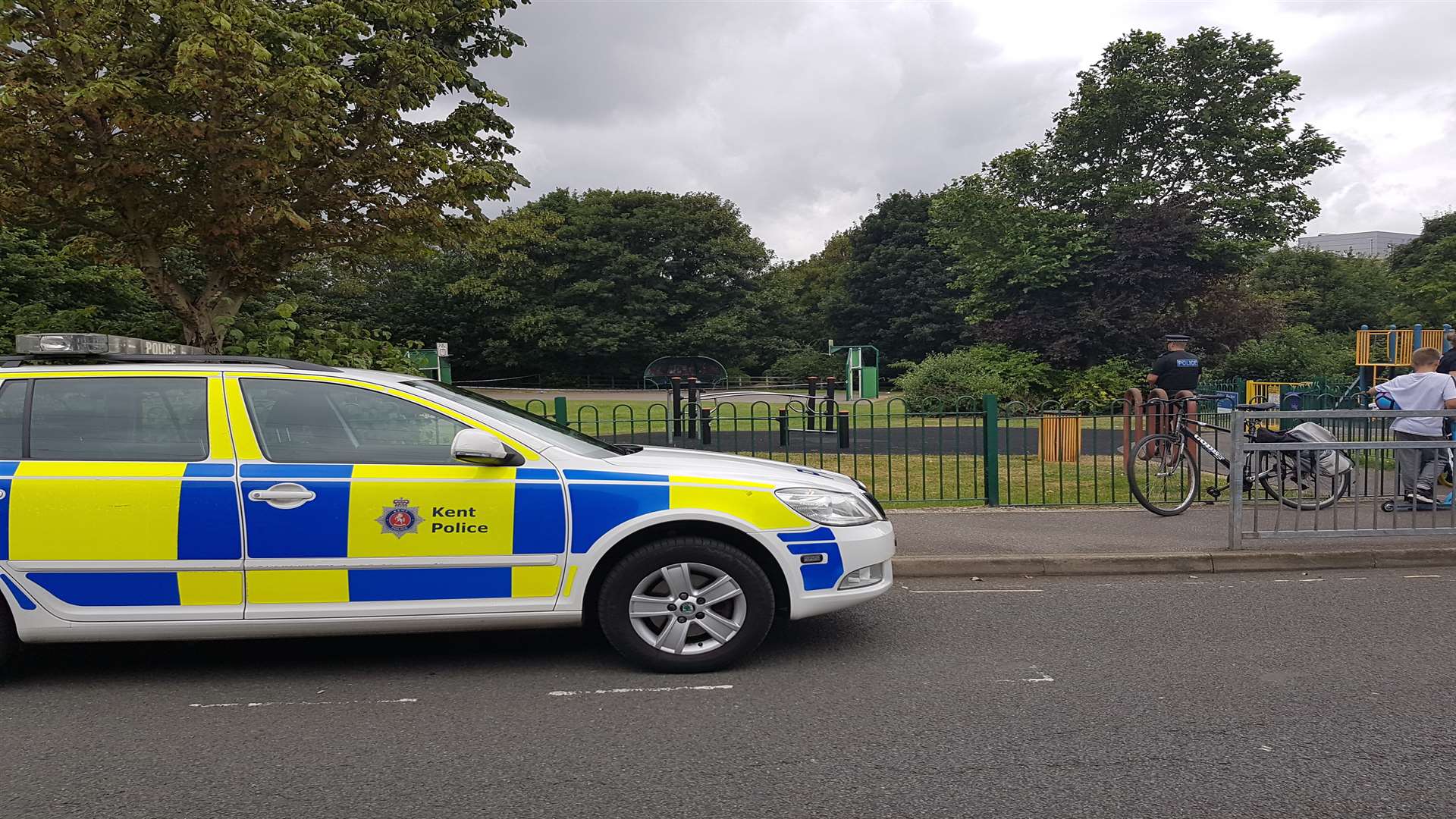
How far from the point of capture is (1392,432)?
875cm

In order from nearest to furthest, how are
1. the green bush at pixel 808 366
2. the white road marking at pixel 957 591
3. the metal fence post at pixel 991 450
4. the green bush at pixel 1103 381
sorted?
the white road marking at pixel 957 591, the metal fence post at pixel 991 450, the green bush at pixel 1103 381, the green bush at pixel 808 366

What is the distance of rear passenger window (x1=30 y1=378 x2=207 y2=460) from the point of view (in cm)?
444

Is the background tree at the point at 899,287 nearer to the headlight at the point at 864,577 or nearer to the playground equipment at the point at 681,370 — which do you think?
the playground equipment at the point at 681,370

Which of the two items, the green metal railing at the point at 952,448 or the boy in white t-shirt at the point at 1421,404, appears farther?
the green metal railing at the point at 952,448

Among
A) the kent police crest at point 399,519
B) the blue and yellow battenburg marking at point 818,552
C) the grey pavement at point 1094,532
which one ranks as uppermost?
the kent police crest at point 399,519

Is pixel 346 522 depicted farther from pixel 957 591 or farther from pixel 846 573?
pixel 957 591

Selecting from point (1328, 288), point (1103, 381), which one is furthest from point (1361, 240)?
point (1103, 381)

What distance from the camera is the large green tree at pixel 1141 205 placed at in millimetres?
32375

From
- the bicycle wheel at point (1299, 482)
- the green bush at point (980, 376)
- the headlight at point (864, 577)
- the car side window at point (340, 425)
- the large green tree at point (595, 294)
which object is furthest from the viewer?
the large green tree at point (595, 294)

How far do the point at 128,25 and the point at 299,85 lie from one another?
1924mm

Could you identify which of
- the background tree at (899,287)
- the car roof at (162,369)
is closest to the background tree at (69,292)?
the car roof at (162,369)

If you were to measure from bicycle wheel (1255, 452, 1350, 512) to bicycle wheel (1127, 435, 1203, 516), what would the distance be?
2.26 ft

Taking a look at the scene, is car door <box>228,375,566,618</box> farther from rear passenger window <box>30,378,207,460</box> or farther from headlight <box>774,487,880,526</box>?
headlight <box>774,487,880,526</box>

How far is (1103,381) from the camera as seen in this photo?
1191 inches
